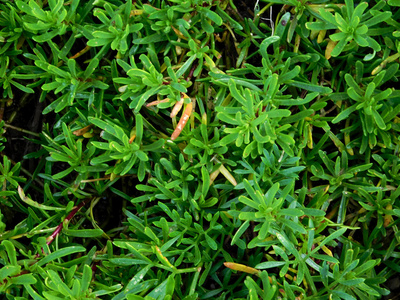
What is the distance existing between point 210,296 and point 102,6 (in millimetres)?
1385

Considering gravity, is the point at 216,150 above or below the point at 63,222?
above

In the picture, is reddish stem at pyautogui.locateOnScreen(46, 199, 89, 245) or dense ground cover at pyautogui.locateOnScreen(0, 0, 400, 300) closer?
dense ground cover at pyautogui.locateOnScreen(0, 0, 400, 300)

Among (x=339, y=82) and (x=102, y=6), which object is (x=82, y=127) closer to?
(x=102, y=6)

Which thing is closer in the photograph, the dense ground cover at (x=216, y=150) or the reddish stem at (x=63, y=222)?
the dense ground cover at (x=216, y=150)

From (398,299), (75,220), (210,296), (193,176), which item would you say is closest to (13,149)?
(75,220)

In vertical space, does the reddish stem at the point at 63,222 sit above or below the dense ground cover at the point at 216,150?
below

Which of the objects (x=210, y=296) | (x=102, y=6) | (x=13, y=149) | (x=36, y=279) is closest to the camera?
(x=36, y=279)

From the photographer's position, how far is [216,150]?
6.39ft

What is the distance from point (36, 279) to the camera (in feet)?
6.04

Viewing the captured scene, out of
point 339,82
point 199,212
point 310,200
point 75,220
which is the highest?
point 339,82

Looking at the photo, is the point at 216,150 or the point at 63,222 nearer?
the point at 216,150

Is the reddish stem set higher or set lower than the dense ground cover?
lower

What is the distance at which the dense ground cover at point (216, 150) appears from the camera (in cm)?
184

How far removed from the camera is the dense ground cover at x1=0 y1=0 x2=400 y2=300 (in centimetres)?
184
